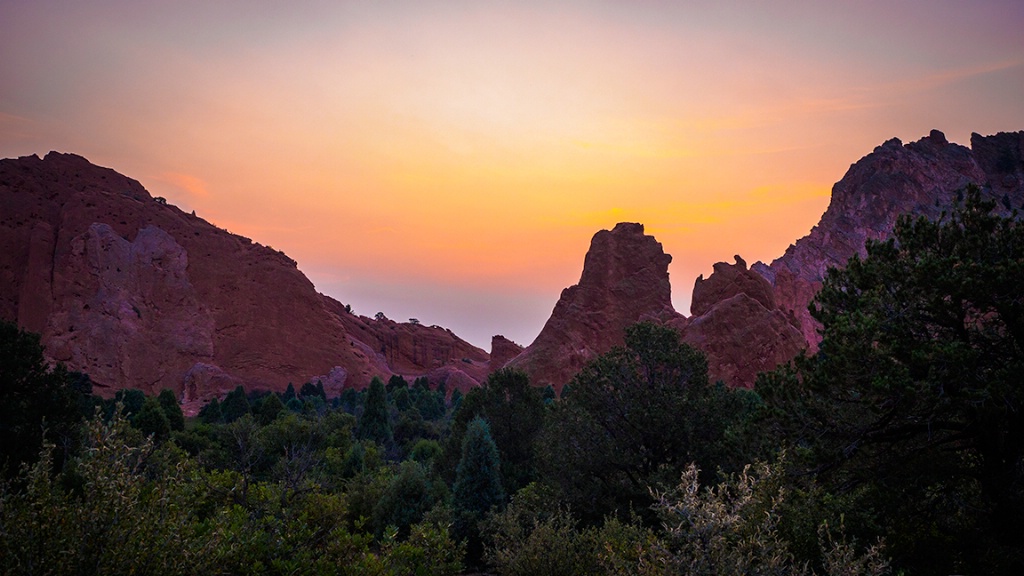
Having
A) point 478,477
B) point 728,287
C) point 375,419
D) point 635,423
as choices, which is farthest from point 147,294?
point 635,423

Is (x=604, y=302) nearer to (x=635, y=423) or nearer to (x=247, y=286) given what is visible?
(x=247, y=286)

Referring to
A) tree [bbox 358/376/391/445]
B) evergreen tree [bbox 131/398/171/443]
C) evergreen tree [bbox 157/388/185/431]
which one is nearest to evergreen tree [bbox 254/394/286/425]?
evergreen tree [bbox 157/388/185/431]

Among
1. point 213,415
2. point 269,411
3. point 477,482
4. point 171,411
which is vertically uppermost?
point 477,482

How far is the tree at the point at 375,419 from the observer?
55625 millimetres

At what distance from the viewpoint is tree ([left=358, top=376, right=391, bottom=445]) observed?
55625mm

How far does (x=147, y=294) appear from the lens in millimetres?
104125

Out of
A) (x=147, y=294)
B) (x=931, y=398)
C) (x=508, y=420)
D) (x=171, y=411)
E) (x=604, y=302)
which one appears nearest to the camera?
(x=931, y=398)

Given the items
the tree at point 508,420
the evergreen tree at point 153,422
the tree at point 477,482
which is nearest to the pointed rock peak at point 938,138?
the tree at point 508,420

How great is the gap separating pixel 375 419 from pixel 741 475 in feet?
171

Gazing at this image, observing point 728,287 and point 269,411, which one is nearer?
point 269,411

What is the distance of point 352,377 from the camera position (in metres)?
114

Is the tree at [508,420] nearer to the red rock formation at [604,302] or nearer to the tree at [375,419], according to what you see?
the tree at [375,419]

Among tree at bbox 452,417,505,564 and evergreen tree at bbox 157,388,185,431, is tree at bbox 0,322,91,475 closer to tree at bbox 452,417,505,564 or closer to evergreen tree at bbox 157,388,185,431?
tree at bbox 452,417,505,564

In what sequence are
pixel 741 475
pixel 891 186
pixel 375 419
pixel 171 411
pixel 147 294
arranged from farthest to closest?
pixel 891 186, pixel 147 294, pixel 375 419, pixel 171 411, pixel 741 475
